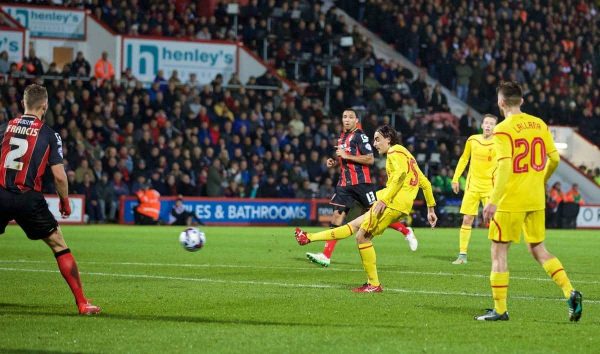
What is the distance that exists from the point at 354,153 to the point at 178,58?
2193 cm

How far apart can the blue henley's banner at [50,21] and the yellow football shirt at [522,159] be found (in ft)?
93.7

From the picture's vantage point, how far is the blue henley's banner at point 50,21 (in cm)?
3672

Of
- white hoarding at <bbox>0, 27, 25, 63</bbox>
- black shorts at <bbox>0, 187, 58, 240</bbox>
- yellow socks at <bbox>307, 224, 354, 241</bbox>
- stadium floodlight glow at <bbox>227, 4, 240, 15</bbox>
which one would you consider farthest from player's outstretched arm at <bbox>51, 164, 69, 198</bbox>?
stadium floodlight glow at <bbox>227, 4, 240, 15</bbox>

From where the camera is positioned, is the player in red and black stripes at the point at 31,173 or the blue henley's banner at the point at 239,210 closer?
the player in red and black stripes at the point at 31,173

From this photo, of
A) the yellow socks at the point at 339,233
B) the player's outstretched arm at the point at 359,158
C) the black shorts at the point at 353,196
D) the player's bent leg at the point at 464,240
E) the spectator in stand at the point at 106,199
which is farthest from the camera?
the spectator in stand at the point at 106,199

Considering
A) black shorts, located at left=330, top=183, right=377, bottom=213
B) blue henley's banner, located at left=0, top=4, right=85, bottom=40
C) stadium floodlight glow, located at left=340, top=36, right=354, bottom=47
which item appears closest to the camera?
black shorts, located at left=330, top=183, right=377, bottom=213

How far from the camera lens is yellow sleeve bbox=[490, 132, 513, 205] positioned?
10406mm

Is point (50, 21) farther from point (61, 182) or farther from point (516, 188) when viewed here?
point (516, 188)

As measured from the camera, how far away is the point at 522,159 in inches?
419

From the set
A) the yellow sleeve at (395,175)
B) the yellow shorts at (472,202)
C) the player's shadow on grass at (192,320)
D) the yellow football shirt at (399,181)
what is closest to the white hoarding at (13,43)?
the yellow shorts at (472,202)

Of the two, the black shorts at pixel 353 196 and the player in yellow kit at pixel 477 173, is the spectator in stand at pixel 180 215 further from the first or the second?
the black shorts at pixel 353 196

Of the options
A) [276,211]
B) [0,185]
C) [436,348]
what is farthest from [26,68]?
[436,348]

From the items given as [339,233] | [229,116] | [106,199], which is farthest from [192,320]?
[229,116]

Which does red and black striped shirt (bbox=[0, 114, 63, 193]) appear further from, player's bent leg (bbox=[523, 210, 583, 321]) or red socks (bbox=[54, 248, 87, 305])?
player's bent leg (bbox=[523, 210, 583, 321])
